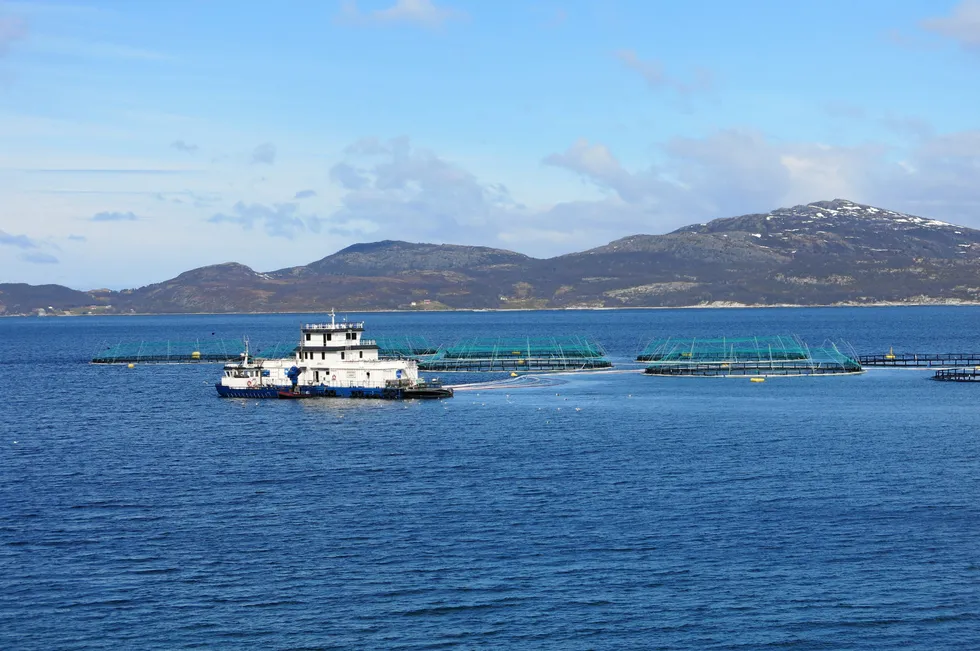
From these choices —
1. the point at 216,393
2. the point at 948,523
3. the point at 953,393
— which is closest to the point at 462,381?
the point at 216,393

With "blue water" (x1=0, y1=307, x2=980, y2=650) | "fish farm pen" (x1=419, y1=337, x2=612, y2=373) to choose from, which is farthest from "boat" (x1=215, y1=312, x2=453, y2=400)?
"fish farm pen" (x1=419, y1=337, x2=612, y2=373)

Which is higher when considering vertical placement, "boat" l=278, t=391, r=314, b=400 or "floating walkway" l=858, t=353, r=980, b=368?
"floating walkway" l=858, t=353, r=980, b=368

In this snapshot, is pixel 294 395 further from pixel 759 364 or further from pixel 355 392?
pixel 759 364

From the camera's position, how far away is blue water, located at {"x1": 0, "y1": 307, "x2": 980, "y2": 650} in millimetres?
44094

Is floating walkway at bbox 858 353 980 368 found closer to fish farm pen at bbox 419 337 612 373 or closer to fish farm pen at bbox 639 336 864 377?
fish farm pen at bbox 639 336 864 377

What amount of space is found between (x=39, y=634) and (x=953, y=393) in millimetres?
111210

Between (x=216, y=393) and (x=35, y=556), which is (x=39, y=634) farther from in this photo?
(x=216, y=393)

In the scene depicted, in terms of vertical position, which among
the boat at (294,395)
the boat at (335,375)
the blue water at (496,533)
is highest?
the boat at (335,375)

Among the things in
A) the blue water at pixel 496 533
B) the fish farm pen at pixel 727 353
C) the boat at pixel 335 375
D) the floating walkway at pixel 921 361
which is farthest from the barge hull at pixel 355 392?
the floating walkway at pixel 921 361

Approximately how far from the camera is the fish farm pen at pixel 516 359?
575 feet

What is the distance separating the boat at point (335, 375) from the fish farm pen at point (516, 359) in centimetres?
4450

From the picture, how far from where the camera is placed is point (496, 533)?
57.5 metres

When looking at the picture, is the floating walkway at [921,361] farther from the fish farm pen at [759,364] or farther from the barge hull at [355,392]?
the barge hull at [355,392]

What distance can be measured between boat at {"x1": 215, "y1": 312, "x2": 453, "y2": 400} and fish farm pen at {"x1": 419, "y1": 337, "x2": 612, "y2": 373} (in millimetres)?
44502
